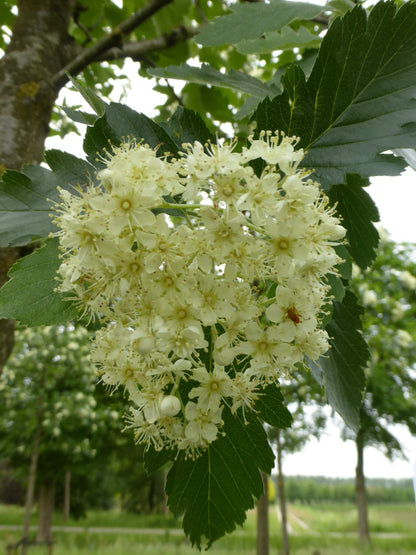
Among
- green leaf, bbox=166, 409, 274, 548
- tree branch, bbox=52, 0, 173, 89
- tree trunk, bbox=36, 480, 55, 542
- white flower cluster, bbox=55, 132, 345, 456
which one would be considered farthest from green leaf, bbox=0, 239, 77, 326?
tree trunk, bbox=36, 480, 55, 542

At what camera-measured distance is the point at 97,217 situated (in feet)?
2.22

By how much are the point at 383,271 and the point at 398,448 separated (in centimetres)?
407

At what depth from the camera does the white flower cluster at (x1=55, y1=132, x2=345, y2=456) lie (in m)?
0.68

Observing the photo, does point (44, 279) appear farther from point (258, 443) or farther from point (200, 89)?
point (200, 89)

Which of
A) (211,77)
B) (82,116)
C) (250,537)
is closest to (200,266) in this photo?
(82,116)

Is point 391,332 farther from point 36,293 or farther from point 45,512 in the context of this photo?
point 45,512

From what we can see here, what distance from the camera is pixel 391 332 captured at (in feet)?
24.6

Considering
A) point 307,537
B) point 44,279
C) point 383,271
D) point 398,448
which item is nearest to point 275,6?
point 44,279

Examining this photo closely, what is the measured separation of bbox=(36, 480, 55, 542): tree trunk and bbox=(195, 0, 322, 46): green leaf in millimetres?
12804

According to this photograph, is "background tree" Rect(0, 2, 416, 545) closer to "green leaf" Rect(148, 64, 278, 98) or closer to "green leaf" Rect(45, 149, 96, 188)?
"green leaf" Rect(45, 149, 96, 188)

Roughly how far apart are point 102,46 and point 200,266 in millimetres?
1589

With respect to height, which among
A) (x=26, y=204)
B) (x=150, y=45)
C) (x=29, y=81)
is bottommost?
(x=26, y=204)

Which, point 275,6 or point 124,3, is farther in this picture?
point 124,3

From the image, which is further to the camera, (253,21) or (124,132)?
(253,21)
